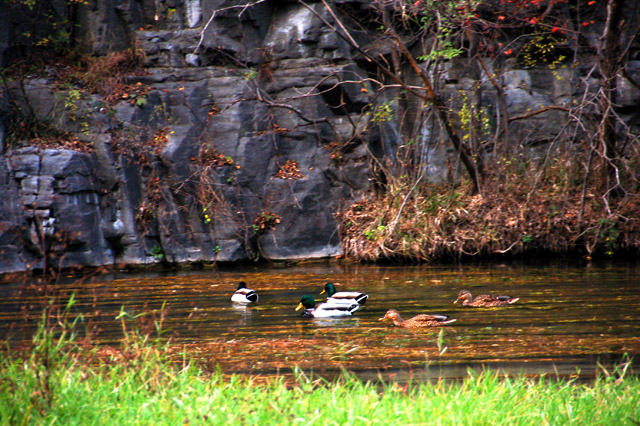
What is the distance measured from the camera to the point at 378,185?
17641mm

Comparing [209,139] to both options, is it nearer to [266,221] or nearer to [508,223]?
[266,221]

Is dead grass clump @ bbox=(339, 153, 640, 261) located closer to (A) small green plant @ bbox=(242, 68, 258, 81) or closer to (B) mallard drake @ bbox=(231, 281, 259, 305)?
(B) mallard drake @ bbox=(231, 281, 259, 305)

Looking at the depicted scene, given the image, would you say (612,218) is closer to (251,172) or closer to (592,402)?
A: (251,172)

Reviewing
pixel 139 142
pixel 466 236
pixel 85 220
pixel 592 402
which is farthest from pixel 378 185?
pixel 592 402

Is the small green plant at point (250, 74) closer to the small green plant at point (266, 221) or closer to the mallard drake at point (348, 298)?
the small green plant at point (266, 221)

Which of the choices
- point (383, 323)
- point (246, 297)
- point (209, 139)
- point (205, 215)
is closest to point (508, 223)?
point (383, 323)

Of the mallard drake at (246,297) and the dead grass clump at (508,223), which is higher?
the dead grass clump at (508,223)

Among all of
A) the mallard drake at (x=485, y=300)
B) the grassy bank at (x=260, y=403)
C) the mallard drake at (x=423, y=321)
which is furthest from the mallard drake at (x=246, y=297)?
the grassy bank at (x=260, y=403)

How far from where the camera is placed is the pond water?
700cm

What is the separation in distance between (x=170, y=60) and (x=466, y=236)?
9482mm

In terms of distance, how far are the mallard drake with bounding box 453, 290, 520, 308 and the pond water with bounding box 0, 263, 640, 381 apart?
0.15 metres

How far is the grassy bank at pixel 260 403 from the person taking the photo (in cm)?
428

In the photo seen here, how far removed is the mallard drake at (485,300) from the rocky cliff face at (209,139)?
21.5 feet

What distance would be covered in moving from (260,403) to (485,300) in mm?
6229
